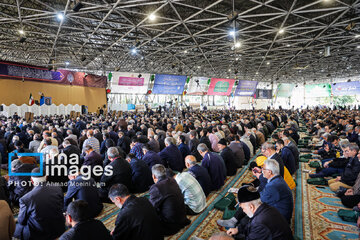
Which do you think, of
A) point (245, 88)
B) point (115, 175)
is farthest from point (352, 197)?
point (245, 88)

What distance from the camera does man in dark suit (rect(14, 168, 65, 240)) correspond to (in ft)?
8.41

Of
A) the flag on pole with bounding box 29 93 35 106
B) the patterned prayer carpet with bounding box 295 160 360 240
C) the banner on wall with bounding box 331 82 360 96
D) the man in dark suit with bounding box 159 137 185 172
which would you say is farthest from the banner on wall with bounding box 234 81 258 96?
the patterned prayer carpet with bounding box 295 160 360 240

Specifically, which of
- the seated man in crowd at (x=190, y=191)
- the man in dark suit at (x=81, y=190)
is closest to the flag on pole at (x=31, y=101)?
the man in dark suit at (x=81, y=190)

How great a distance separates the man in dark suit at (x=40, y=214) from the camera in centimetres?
256

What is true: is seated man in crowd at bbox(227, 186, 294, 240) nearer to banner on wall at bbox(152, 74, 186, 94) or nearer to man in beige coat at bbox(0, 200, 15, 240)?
man in beige coat at bbox(0, 200, 15, 240)

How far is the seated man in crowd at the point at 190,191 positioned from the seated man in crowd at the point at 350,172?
2981 mm

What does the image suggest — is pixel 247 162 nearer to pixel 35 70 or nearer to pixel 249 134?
pixel 249 134

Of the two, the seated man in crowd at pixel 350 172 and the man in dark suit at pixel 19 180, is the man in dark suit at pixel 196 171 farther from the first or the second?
the seated man in crowd at pixel 350 172

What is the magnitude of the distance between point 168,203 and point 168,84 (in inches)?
739

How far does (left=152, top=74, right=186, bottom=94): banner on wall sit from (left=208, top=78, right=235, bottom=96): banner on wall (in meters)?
5.56

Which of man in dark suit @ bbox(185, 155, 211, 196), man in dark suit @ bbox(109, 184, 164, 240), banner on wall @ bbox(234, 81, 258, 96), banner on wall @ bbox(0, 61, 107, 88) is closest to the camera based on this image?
man in dark suit @ bbox(109, 184, 164, 240)

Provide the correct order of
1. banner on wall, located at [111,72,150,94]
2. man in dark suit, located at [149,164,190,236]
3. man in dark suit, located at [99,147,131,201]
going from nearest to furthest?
man in dark suit, located at [149,164,190,236], man in dark suit, located at [99,147,131,201], banner on wall, located at [111,72,150,94]

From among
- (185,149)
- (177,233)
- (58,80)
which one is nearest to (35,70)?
(58,80)

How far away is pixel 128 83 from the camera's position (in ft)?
67.5
